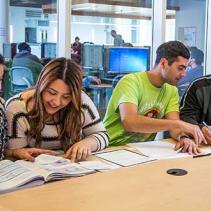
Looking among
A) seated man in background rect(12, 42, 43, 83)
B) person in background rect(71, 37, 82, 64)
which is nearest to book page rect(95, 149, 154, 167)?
person in background rect(71, 37, 82, 64)

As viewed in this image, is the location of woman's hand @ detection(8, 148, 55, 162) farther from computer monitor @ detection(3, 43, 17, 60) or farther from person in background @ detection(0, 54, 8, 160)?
computer monitor @ detection(3, 43, 17, 60)

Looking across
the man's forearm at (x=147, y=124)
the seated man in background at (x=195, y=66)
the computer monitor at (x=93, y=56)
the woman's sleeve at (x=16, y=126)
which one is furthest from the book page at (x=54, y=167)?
the computer monitor at (x=93, y=56)

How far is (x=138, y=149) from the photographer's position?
1.93m

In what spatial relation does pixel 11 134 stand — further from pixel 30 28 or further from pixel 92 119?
pixel 30 28

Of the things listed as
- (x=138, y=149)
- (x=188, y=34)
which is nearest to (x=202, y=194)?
(x=138, y=149)

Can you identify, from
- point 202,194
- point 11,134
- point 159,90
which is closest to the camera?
point 202,194

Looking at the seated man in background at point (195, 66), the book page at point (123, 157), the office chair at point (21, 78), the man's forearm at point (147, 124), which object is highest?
the seated man in background at point (195, 66)

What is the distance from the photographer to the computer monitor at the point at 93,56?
13.4 feet

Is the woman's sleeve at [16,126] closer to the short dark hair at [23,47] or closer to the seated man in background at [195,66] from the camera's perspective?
the seated man in background at [195,66]

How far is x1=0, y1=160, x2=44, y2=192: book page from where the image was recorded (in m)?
1.30

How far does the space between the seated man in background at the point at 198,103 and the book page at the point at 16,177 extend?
124 cm

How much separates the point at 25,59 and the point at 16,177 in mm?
3123

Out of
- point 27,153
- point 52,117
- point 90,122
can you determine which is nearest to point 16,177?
point 27,153

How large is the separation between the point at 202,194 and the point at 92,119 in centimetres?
82
